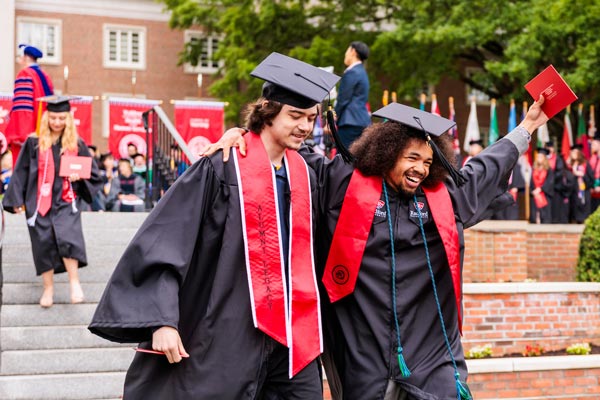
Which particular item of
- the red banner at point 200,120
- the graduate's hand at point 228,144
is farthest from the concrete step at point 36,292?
the red banner at point 200,120

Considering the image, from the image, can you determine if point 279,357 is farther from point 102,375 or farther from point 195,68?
point 195,68

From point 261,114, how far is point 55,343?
4.10 metres

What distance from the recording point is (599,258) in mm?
9969

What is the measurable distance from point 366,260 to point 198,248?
2.79 feet

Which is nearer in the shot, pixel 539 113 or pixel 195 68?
pixel 539 113

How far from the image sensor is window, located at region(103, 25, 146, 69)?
3631 centimetres

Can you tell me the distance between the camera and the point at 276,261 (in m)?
4.07

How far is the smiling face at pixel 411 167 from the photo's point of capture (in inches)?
176

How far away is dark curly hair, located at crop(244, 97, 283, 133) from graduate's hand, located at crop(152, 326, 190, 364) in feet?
3.33

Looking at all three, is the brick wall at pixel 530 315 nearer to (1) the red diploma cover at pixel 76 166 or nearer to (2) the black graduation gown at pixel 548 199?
(1) the red diploma cover at pixel 76 166

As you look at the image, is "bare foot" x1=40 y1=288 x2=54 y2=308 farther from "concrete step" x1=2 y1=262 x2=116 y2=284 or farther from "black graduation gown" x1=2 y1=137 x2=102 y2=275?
"concrete step" x1=2 y1=262 x2=116 y2=284

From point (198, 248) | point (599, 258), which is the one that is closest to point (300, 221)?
point (198, 248)

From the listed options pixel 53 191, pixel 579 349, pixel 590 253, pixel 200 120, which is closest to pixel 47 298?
pixel 53 191

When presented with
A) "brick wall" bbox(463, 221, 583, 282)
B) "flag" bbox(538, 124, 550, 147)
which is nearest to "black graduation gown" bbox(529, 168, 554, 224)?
"flag" bbox(538, 124, 550, 147)
